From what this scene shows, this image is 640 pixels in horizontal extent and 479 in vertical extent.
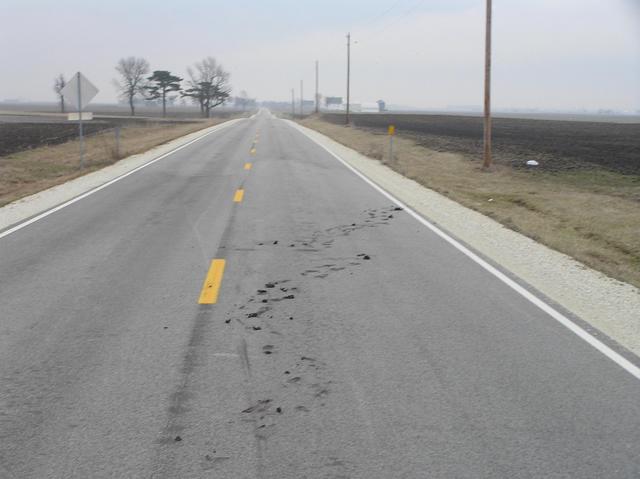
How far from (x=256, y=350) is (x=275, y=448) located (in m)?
1.56

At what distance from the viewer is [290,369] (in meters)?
4.73

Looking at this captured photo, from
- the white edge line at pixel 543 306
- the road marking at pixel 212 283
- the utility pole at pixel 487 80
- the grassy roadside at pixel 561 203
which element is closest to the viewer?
the white edge line at pixel 543 306

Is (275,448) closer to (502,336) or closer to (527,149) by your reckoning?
(502,336)

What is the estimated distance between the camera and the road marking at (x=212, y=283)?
6.50 metres

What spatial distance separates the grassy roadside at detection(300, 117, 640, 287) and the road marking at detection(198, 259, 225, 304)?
5206 millimetres

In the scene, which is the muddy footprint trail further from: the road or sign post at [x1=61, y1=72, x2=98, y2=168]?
sign post at [x1=61, y1=72, x2=98, y2=168]

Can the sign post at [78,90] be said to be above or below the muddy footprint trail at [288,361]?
above

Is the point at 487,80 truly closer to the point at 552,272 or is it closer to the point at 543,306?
the point at 552,272

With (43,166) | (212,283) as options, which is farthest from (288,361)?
(43,166)

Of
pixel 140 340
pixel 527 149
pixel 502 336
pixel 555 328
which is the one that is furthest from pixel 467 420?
pixel 527 149

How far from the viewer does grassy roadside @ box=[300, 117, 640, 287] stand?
10125 millimetres

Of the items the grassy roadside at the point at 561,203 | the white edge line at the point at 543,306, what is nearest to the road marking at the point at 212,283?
the white edge line at the point at 543,306

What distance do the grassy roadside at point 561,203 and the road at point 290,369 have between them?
105 inches

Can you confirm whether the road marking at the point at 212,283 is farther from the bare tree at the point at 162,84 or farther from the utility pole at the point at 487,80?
the bare tree at the point at 162,84
